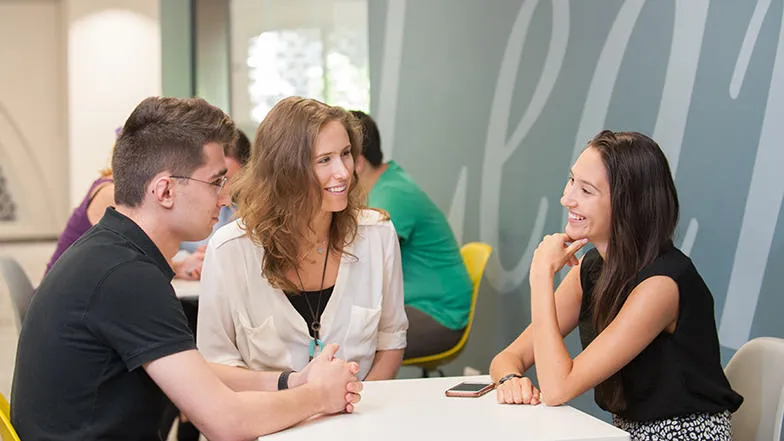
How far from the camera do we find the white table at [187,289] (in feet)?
12.7

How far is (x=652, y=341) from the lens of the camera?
2.24 m

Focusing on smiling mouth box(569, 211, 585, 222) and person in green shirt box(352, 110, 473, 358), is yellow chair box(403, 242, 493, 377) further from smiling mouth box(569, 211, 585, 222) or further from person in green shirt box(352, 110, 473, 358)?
smiling mouth box(569, 211, 585, 222)

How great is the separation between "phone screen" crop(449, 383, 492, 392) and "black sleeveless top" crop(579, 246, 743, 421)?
1.13 feet

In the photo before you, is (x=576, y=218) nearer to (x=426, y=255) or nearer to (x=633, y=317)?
(x=633, y=317)

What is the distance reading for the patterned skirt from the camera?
7.07ft

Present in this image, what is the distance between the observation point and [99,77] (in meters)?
8.21

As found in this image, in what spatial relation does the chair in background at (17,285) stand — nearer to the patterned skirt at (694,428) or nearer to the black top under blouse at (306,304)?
the black top under blouse at (306,304)

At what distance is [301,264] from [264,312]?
19cm

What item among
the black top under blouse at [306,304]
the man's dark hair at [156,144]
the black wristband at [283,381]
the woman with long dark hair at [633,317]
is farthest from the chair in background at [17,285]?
the woman with long dark hair at [633,317]

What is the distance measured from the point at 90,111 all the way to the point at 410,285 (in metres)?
5.02

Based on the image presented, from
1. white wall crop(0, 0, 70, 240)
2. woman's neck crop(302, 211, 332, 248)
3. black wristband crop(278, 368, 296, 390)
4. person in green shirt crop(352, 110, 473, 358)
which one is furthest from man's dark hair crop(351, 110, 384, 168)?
white wall crop(0, 0, 70, 240)

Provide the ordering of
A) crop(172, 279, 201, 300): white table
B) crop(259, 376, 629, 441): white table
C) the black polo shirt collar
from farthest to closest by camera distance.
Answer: crop(172, 279, 201, 300): white table, the black polo shirt collar, crop(259, 376, 629, 441): white table

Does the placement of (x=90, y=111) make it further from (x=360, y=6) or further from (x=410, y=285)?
(x=410, y=285)

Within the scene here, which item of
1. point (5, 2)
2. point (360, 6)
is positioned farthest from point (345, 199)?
point (5, 2)
